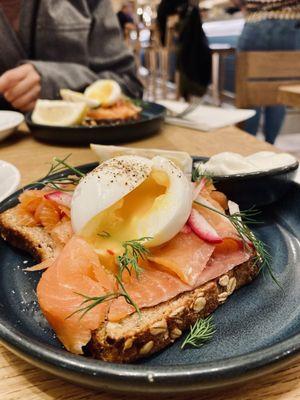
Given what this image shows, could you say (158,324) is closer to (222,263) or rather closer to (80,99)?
(222,263)

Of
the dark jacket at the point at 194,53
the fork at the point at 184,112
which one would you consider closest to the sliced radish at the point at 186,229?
the fork at the point at 184,112

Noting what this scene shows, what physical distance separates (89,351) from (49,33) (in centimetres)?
206

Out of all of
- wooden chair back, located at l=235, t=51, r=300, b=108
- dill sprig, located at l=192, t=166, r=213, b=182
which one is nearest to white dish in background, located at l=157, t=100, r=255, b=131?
wooden chair back, located at l=235, t=51, r=300, b=108

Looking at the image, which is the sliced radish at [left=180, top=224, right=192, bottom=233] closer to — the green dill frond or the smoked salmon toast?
the smoked salmon toast

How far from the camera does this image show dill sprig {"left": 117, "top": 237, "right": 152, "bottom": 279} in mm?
590

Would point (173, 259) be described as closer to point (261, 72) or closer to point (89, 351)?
point (89, 351)

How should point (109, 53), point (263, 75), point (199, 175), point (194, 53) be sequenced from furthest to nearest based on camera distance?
point (194, 53) < point (109, 53) < point (263, 75) < point (199, 175)

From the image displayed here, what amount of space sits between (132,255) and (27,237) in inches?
9.4

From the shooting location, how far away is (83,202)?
2.18 feet

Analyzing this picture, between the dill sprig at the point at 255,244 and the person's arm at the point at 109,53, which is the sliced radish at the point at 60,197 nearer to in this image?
the dill sprig at the point at 255,244

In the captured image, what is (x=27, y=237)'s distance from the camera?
0.74 metres

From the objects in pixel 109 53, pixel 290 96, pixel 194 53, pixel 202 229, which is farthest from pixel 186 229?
pixel 194 53

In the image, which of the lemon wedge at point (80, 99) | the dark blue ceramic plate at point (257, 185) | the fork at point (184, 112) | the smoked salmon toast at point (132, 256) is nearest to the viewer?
the smoked salmon toast at point (132, 256)

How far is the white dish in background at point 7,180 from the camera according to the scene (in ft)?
3.04
